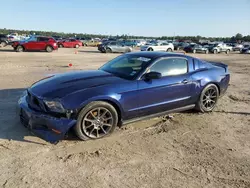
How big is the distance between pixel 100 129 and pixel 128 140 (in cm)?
52

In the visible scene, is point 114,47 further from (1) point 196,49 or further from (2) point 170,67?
(2) point 170,67

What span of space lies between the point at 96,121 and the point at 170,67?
6.60ft

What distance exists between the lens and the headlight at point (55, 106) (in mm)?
4031

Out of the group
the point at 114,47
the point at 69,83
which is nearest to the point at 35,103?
the point at 69,83

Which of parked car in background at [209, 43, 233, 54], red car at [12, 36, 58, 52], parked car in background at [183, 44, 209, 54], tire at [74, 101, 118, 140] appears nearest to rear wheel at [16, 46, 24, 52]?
red car at [12, 36, 58, 52]

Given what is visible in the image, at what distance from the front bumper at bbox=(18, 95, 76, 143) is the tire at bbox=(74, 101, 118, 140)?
0.20 meters

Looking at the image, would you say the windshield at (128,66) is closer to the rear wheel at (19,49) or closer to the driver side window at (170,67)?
the driver side window at (170,67)

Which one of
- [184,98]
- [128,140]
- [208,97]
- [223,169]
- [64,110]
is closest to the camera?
[223,169]

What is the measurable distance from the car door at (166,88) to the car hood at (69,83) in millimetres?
575

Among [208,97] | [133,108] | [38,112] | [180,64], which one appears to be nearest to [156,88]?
[133,108]

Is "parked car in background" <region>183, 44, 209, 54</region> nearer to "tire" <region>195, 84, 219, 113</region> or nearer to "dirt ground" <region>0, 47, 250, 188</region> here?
"tire" <region>195, 84, 219, 113</region>

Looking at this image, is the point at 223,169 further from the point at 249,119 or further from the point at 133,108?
the point at 249,119

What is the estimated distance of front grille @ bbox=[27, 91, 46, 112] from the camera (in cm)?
417

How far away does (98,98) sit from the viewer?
423 centimetres
